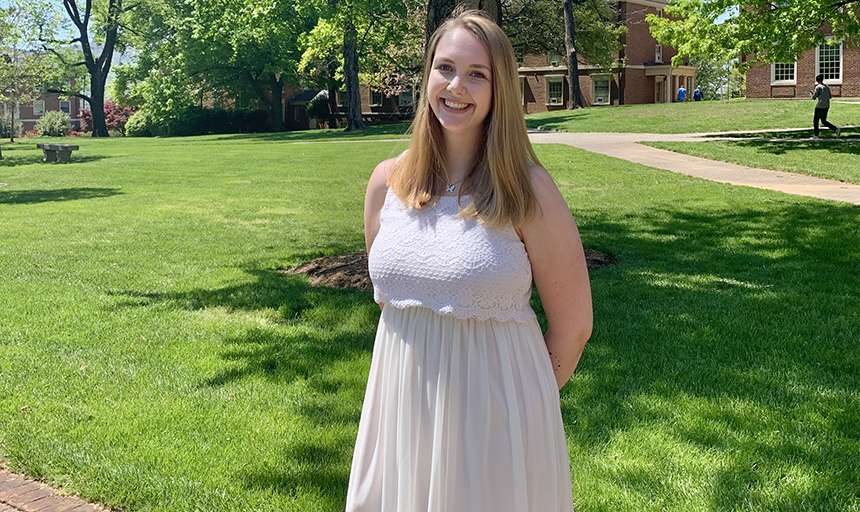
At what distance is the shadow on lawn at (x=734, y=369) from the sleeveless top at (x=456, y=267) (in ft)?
5.78

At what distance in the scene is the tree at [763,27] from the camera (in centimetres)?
1911

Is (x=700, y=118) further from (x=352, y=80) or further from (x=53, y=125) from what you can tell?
(x=53, y=125)

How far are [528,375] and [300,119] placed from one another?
6103 cm

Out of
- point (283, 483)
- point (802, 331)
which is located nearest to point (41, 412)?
point (283, 483)

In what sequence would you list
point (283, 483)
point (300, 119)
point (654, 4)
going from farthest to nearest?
point (300, 119)
point (654, 4)
point (283, 483)

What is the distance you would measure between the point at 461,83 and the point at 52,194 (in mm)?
15888

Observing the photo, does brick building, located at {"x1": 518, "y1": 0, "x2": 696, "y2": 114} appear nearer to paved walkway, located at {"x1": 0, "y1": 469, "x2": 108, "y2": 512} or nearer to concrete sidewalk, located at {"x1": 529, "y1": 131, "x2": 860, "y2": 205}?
concrete sidewalk, located at {"x1": 529, "y1": 131, "x2": 860, "y2": 205}

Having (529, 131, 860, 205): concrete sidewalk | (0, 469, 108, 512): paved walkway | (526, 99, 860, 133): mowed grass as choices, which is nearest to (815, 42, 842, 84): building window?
(526, 99, 860, 133): mowed grass

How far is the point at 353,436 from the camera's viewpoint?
14.0 ft

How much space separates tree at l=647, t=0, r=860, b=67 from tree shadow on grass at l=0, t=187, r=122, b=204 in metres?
14.1

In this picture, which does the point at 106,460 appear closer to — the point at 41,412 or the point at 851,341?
the point at 41,412

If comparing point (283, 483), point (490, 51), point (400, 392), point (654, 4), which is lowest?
point (283, 483)

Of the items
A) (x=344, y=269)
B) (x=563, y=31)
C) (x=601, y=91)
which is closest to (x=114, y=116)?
(x=601, y=91)

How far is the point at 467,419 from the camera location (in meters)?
2.19
